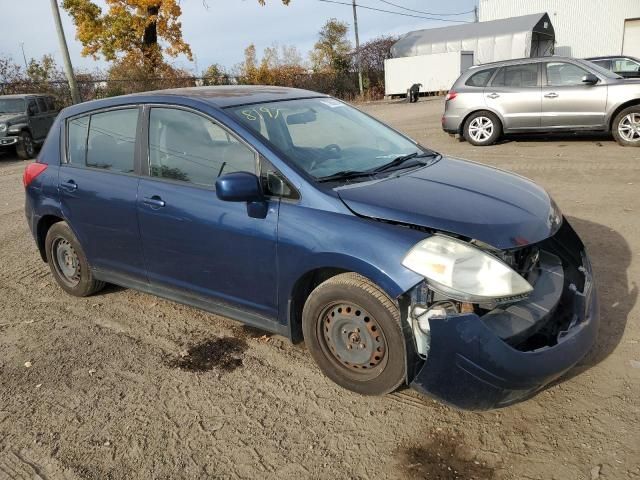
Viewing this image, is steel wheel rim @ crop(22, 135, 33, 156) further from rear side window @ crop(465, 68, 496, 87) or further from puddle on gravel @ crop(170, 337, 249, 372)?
puddle on gravel @ crop(170, 337, 249, 372)

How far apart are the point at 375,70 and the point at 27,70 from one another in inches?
851

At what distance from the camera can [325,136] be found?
12.4 feet

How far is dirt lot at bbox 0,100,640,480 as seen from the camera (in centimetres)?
260

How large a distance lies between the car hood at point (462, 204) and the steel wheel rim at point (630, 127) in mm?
7682

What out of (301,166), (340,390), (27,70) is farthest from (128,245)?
(27,70)

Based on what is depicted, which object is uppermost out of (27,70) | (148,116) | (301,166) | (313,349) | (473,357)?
(27,70)

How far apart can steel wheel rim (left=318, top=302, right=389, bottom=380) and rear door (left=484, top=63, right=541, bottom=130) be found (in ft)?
29.1

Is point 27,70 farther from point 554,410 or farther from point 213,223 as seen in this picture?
point 554,410

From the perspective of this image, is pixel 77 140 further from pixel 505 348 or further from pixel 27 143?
pixel 27 143

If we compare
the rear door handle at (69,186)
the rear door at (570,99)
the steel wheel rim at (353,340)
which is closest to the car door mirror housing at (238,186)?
the steel wheel rim at (353,340)

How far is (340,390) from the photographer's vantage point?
3.19 meters

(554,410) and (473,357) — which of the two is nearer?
(473,357)

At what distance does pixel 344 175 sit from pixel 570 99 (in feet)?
27.5

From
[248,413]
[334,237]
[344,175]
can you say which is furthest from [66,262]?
[334,237]
